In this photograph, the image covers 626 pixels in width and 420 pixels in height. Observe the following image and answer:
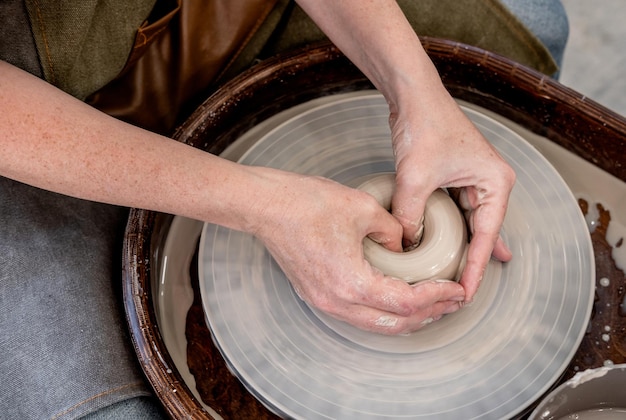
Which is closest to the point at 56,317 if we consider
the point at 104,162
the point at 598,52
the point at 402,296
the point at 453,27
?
the point at 104,162

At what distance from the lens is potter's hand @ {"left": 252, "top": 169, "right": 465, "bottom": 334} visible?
1013 mm

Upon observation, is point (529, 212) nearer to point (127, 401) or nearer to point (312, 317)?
point (312, 317)

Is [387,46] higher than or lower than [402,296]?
higher

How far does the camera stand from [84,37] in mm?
1128

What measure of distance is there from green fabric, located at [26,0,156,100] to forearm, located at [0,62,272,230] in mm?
164

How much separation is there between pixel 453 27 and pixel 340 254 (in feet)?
2.24

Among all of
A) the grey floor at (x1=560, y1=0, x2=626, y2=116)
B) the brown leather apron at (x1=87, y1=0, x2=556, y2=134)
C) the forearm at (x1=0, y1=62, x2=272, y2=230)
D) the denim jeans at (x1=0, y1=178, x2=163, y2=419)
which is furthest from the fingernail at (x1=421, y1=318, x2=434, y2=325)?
the grey floor at (x1=560, y1=0, x2=626, y2=116)

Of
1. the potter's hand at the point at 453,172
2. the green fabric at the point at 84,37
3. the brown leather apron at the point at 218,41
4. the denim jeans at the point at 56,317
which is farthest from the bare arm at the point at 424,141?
the denim jeans at the point at 56,317

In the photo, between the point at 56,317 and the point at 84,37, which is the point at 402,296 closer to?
the point at 56,317

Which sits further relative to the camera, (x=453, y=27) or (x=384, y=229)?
(x=453, y=27)

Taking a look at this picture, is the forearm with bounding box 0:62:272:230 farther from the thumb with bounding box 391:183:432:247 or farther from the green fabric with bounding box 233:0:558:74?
the green fabric with bounding box 233:0:558:74

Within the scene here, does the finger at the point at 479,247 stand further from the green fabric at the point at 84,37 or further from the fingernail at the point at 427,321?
the green fabric at the point at 84,37

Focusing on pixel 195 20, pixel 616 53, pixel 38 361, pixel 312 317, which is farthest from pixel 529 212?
pixel 616 53

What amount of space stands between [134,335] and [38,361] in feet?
0.51
